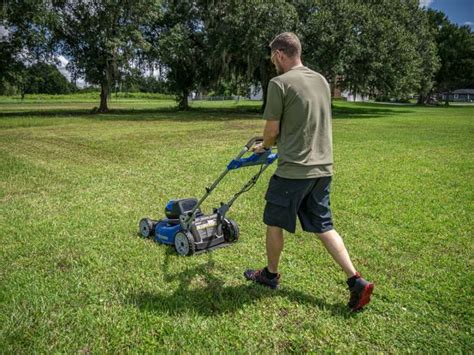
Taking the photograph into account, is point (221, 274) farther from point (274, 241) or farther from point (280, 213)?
point (280, 213)

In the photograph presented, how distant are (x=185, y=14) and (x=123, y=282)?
28.9 m

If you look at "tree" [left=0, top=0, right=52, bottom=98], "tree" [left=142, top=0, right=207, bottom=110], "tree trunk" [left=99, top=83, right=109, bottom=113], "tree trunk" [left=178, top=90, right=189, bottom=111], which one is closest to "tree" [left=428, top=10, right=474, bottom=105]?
"tree trunk" [left=178, top=90, right=189, bottom=111]

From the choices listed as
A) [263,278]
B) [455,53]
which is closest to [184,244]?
[263,278]

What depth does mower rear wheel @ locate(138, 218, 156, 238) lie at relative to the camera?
5086 millimetres

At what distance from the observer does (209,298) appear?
373 cm

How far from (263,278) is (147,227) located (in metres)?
1.82

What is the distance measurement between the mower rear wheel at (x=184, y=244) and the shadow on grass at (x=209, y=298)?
1.39 feet

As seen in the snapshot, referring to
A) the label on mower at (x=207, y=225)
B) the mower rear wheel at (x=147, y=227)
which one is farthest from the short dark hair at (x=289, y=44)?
the mower rear wheel at (x=147, y=227)

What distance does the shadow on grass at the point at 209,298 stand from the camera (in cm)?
354

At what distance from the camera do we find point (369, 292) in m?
3.42

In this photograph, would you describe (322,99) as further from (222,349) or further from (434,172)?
(434,172)

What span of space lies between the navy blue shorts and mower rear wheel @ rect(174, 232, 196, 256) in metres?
1.27

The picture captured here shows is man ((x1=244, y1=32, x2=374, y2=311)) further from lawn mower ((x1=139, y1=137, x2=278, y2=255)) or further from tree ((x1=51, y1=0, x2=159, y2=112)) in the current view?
tree ((x1=51, y1=0, x2=159, y2=112))

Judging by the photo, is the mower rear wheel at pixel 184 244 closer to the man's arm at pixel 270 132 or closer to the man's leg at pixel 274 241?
the man's leg at pixel 274 241
